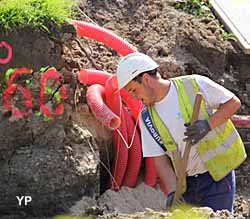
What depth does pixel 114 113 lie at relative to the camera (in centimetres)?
630

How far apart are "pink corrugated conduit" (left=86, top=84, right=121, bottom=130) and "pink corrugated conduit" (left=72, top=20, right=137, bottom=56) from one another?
1.35 feet

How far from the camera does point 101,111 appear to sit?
618 cm

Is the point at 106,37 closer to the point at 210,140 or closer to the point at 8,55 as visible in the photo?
the point at 8,55

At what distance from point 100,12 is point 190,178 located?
2.32 metres

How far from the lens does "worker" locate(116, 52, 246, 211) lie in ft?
16.9

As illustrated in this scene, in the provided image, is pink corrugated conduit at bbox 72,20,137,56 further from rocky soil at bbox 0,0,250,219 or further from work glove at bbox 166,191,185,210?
work glove at bbox 166,191,185,210

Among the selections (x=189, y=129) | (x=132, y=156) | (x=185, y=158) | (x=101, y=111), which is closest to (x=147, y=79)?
(x=189, y=129)

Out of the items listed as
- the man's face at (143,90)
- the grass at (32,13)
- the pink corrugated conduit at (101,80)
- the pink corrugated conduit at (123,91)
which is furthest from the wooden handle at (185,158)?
the grass at (32,13)

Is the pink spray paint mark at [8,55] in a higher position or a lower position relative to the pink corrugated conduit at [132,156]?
higher

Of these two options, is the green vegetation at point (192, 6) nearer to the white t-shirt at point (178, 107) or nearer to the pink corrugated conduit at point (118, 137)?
the pink corrugated conduit at point (118, 137)

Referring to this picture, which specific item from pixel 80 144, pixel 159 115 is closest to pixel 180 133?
pixel 159 115

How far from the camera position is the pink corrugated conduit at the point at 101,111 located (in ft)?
20.2

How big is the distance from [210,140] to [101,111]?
1134 mm

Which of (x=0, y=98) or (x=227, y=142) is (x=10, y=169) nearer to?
(x=0, y=98)
